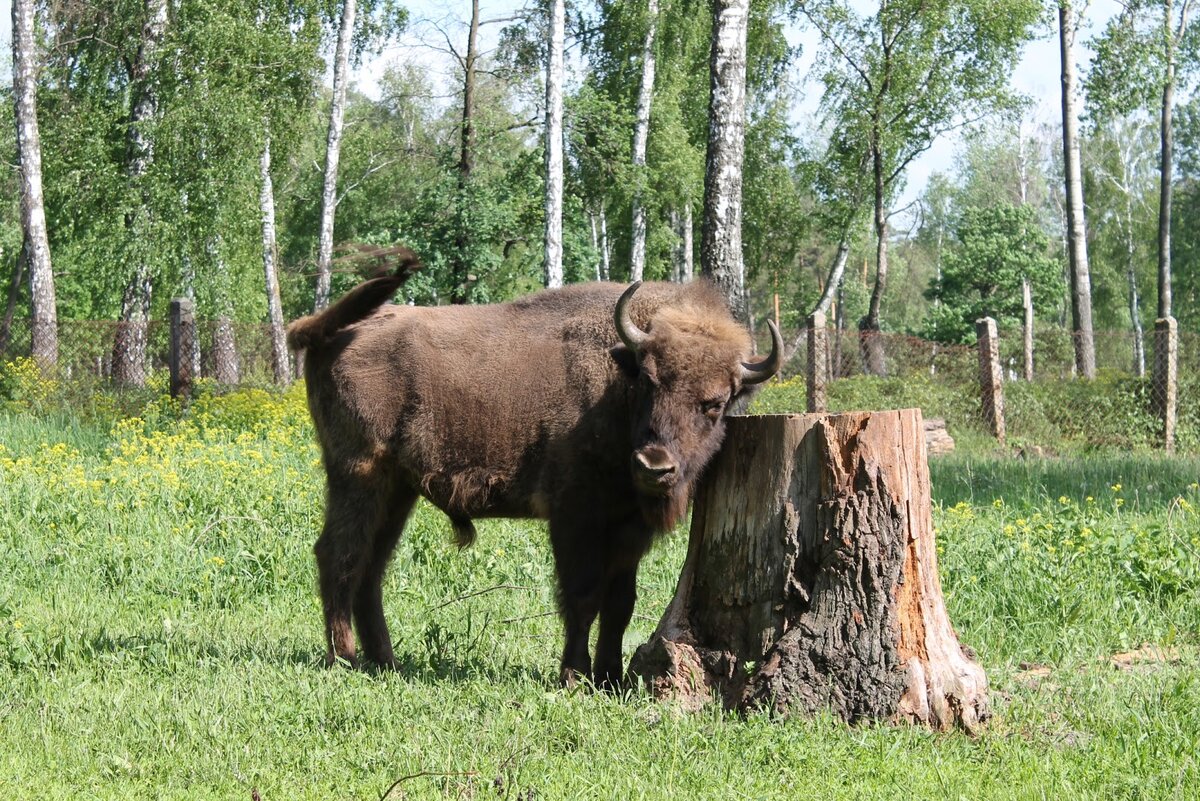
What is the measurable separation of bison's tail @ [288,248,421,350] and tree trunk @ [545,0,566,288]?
630 inches

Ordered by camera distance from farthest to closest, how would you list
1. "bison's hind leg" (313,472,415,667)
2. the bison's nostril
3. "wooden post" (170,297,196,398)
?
1. "wooden post" (170,297,196,398)
2. "bison's hind leg" (313,472,415,667)
3. the bison's nostril

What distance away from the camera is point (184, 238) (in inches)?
875

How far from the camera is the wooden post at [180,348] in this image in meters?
15.6

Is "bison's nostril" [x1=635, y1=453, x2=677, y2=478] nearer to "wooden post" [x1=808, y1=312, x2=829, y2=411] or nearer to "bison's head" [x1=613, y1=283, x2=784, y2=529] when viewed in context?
"bison's head" [x1=613, y1=283, x2=784, y2=529]

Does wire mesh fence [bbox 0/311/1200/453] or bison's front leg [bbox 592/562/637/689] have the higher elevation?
wire mesh fence [bbox 0/311/1200/453]

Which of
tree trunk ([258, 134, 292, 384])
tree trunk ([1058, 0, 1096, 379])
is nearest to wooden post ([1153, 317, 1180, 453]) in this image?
tree trunk ([1058, 0, 1096, 379])

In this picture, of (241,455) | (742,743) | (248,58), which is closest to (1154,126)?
(248,58)

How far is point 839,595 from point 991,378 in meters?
13.4

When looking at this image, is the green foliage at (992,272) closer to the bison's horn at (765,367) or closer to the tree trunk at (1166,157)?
the tree trunk at (1166,157)

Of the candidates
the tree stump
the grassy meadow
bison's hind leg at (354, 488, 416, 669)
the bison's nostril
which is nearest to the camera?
the grassy meadow

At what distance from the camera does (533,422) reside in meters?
6.34

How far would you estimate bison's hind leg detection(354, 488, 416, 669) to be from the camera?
670cm

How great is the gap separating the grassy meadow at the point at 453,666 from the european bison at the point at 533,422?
0.57 m

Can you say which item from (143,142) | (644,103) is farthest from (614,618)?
(644,103)
